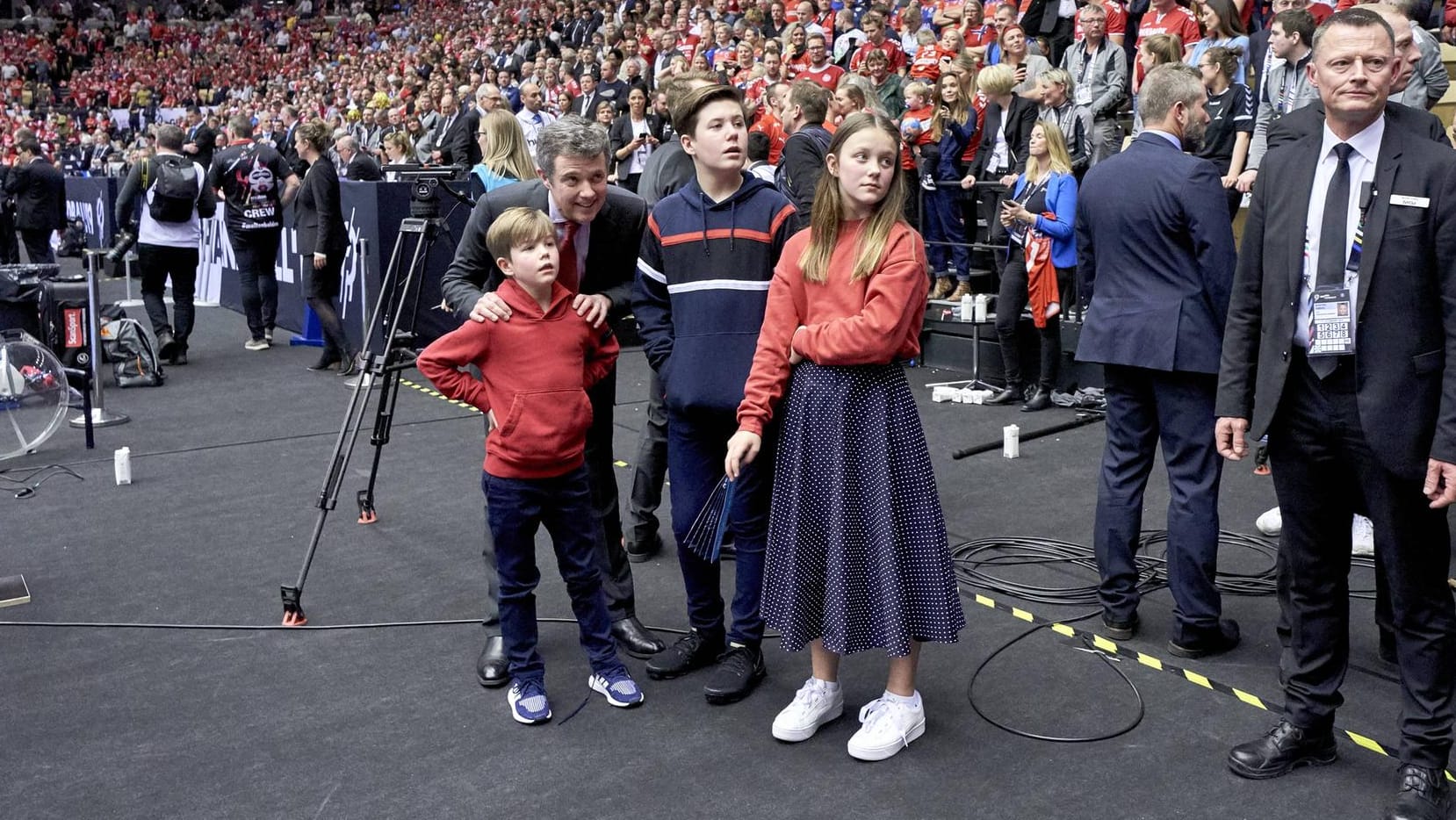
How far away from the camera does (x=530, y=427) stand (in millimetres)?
3707

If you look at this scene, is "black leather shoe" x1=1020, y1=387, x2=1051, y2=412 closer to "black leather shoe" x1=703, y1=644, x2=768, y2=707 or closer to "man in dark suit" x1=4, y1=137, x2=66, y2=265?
"black leather shoe" x1=703, y1=644, x2=768, y2=707

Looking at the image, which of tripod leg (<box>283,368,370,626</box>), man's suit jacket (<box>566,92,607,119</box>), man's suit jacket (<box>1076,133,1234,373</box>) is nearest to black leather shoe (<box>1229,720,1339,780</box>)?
man's suit jacket (<box>1076,133,1234,373</box>)

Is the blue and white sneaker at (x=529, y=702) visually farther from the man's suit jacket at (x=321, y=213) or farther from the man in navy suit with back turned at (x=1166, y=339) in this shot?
the man's suit jacket at (x=321, y=213)

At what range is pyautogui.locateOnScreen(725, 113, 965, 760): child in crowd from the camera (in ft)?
11.2

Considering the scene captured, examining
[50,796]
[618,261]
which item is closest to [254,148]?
[618,261]

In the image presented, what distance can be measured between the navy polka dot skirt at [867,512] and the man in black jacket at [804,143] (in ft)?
8.46

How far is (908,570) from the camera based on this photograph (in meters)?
3.52

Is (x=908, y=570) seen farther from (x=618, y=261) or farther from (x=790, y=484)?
(x=618, y=261)

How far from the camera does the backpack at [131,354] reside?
970 centimetres

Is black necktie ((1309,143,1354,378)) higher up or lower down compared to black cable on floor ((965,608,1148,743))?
higher up

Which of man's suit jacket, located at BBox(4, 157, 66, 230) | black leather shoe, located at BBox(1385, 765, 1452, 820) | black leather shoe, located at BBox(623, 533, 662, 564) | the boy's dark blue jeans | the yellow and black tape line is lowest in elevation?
black leather shoe, located at BBox(623, 533, 662, 564)

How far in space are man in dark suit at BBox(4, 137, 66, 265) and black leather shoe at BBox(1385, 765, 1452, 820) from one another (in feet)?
46.9

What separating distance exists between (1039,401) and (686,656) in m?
4.40

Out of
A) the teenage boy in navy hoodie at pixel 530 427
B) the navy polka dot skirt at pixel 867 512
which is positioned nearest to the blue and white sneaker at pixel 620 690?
the teenage boy in navy hoodie at pixel 530 427
